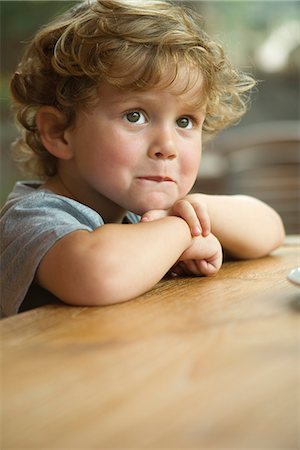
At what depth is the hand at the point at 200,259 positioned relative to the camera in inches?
41.0

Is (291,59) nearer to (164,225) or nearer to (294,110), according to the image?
(294,110)

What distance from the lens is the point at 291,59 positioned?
16.0ft

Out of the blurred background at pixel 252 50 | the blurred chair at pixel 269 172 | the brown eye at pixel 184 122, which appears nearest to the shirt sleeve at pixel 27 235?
the brown eye at pixel 184 122

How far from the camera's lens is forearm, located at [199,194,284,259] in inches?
47.3

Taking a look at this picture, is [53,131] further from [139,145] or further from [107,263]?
[107,263]

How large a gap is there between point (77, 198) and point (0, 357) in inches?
24.8

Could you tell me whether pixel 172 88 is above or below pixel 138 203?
above

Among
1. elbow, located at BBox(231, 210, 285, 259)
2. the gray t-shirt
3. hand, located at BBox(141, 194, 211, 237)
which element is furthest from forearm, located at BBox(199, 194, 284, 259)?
the gray t-shirt

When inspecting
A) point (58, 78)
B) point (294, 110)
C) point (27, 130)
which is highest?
point (58, 78)

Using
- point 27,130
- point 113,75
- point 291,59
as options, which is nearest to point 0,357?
point 113,75

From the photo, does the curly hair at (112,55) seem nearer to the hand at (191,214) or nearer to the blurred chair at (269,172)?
the hand at (191,214)

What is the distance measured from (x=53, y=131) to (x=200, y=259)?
0.37 m

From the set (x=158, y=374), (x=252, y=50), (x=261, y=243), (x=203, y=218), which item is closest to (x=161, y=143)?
(x=203, y=218)

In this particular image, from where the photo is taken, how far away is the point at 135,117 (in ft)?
3.66
